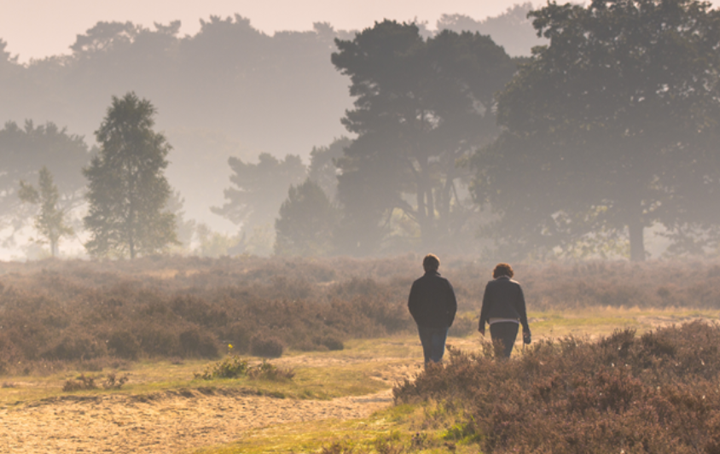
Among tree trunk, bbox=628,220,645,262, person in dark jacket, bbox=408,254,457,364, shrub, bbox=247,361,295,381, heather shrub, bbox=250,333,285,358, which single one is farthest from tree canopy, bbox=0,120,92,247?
person in dark jacket, bbox=408,254,457,364

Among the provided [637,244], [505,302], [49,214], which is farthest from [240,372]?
[49,214]

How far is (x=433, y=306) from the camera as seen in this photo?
317 inches

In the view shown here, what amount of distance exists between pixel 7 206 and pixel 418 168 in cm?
5642

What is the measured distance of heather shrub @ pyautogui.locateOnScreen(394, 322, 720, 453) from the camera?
386 cm

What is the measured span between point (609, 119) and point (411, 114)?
17539 millimetres

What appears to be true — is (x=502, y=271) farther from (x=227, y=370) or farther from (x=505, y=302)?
(x=227, y=370)

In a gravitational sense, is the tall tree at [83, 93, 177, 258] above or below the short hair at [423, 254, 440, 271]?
above

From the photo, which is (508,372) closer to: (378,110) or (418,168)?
(378,110)

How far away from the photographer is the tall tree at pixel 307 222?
52.2m

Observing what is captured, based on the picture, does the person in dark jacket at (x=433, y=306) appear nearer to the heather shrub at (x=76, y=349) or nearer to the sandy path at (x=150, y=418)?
the sandy path at (x=150, y=418)

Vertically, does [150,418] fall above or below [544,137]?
below

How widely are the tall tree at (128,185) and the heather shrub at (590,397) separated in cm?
3618

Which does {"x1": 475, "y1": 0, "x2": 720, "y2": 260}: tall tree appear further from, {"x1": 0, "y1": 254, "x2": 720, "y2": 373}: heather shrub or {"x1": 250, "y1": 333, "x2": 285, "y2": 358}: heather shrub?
{"x1": 250, "y1": 333, "x2": 285, "y2": 358}: heather shrub

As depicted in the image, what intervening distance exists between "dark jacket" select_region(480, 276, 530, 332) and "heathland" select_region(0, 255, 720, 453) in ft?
1.63
